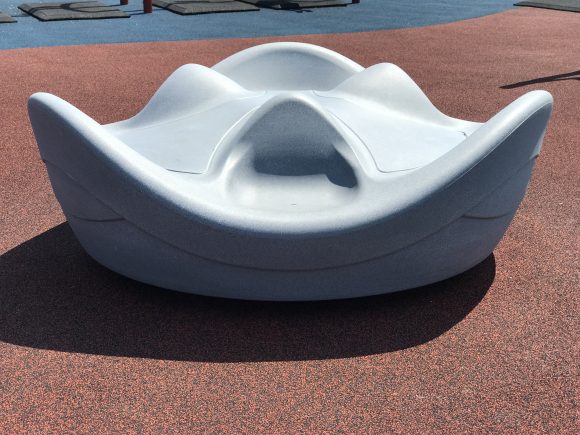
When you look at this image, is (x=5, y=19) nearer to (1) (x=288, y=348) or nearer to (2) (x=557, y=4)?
(1) (x=288, y=348)

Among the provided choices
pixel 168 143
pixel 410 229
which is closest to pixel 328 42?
pixel 168 143

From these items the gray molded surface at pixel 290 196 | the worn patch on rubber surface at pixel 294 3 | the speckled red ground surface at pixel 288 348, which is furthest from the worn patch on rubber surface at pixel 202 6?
the gray molded surface at pixel 290 196

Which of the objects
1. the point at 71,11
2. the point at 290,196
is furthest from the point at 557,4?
the point at 290,196

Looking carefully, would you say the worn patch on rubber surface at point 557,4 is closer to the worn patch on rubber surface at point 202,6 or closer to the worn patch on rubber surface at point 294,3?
the worn patch on rubber surface at point 294,3

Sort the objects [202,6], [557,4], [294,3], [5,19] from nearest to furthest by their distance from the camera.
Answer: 1. [5,19]
2. [202,6]
3. [294,3]
4. [557,4]

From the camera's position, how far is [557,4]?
637 inches

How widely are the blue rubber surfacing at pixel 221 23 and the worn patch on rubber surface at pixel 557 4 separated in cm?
70

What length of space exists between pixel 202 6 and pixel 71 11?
2.46 m

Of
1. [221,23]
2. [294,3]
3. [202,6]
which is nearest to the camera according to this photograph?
[221,23]

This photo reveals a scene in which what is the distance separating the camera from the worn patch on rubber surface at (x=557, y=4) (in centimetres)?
1565

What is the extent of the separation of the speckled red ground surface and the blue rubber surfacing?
6.83 metres

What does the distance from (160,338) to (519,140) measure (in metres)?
2.06

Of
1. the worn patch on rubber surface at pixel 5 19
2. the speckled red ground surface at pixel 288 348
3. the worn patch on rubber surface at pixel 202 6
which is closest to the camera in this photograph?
the speckled red ground surface at pixel 288 348

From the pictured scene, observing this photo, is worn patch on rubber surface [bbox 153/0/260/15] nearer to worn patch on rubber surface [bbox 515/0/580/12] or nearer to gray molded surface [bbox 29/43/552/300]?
worn patch on rubber surface [bbox 515/0/580/12]
